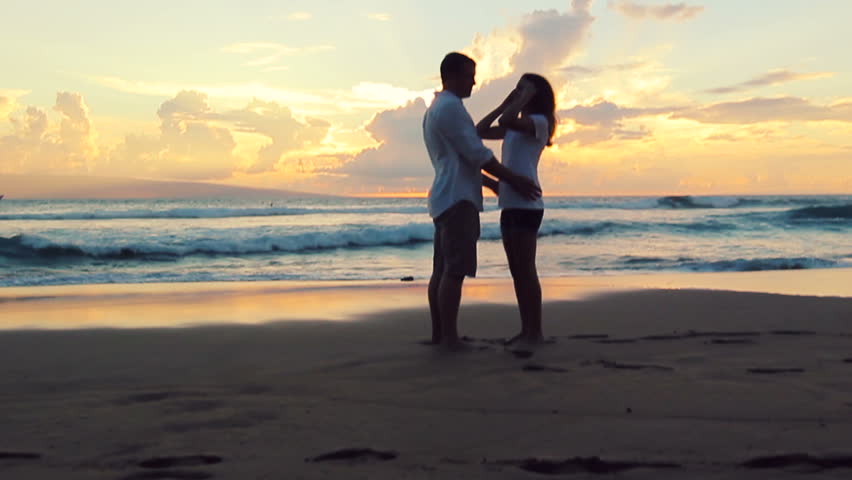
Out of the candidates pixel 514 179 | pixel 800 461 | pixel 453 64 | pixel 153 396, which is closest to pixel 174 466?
pixel 153 396

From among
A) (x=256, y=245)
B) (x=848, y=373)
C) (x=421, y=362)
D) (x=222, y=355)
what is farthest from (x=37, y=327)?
(x=256, y=245)

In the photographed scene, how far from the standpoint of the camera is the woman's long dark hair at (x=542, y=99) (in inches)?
183

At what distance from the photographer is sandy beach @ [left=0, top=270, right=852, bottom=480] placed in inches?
94.5

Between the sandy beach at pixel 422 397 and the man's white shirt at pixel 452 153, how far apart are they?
3.06 feet

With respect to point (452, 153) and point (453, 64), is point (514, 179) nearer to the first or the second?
point (452, 153)

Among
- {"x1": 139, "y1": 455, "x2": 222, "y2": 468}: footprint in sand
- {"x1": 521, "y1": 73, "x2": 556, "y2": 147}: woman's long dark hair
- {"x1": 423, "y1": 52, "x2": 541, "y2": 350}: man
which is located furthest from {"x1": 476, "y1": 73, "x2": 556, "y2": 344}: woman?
{"x1": 139, "y1": 455, "x2": 222, "y2": 468}: footprint in sand

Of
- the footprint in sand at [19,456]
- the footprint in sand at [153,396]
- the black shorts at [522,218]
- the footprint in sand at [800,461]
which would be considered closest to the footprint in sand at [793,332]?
the black shorts at [522,218]

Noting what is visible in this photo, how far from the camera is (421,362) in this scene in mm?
4102

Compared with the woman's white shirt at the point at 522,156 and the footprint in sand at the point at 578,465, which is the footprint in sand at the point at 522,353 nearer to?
the woman's white shirt at the point at 522,156

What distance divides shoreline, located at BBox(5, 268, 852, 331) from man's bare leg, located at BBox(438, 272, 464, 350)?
196 centimetres

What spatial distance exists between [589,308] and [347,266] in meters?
7.08

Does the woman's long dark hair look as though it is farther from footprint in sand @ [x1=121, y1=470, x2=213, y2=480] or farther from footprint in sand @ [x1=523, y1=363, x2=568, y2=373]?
footprint in sand @ [x1=121, y1=470, x2=213, y2=480]

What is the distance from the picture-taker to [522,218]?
4.57 m

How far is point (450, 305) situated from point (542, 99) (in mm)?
1431
